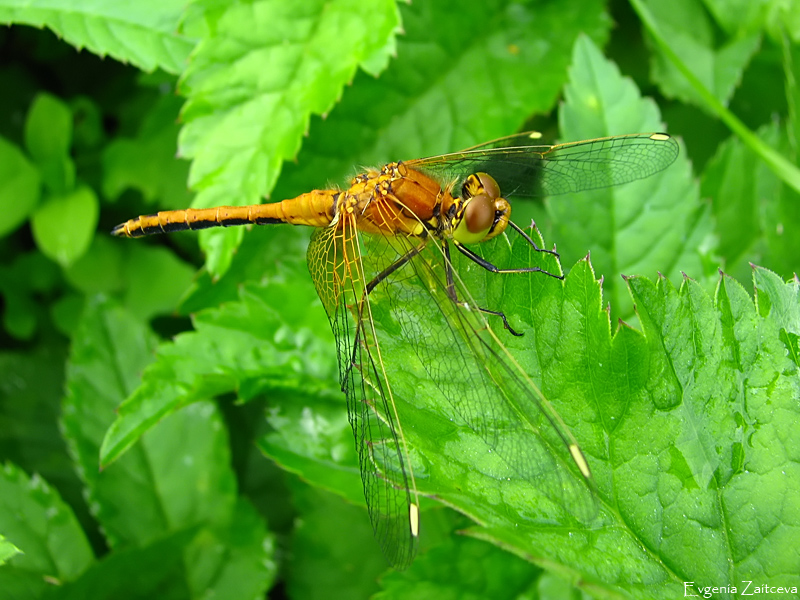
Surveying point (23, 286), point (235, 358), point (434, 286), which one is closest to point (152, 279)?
point (23, 286)

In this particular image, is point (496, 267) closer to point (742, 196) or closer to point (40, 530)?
point (742, 196)

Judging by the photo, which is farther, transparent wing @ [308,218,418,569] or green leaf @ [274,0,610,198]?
green leaf @ [274,0,610,198]

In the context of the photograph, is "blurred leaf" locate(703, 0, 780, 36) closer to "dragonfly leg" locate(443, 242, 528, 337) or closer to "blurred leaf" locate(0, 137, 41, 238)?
"dragonfly leg" locate(443, 242, 528, 337)

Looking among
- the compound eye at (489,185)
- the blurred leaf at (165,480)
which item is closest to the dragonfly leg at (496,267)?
the compound eye at (489,185)

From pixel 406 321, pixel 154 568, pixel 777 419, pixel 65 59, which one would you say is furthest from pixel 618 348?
pixel 65 59

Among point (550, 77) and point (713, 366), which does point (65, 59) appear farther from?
point (713, 366)

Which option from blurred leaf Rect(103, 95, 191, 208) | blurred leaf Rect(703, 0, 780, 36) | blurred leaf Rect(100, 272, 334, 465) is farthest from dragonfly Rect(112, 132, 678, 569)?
blurred leaf Rect(703, 0, 780, 36)

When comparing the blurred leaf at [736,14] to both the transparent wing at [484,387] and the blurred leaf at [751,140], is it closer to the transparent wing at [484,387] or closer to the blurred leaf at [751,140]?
the blurred leaf at [751,140]
